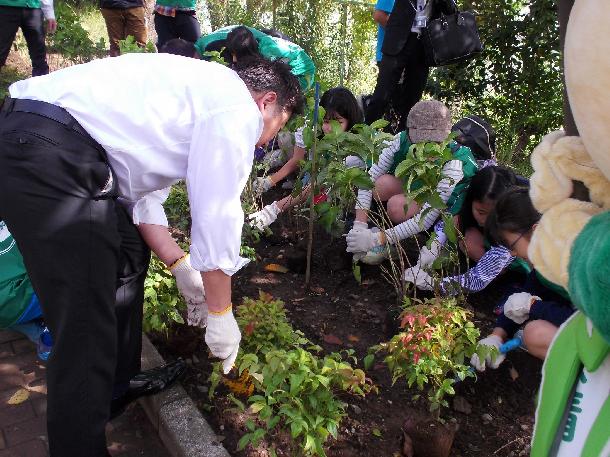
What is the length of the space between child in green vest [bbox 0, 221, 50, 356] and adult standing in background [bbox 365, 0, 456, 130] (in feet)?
9.15

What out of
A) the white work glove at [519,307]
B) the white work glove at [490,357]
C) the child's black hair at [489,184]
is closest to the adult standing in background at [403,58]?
the child's black hair at [489,184]

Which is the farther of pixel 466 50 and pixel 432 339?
pixel 466 50

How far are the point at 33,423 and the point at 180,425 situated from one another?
0.68m

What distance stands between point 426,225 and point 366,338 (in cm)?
68

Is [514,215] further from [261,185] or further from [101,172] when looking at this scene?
[261,185]

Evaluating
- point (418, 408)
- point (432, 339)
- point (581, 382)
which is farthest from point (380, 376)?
Answer: point (581, 382)

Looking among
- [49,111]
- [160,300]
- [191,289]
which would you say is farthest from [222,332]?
[49,111]

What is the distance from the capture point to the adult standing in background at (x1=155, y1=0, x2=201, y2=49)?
5.44 m

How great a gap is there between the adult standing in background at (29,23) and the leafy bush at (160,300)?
3512 millimetres

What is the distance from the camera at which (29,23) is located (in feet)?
17.3

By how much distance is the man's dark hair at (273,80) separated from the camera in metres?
1.89

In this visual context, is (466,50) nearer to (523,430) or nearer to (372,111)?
(372,111)

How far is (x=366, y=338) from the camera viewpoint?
284 centimetres

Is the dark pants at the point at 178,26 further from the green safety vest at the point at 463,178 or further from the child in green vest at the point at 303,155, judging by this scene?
the green safety vest at the point at 463,178
